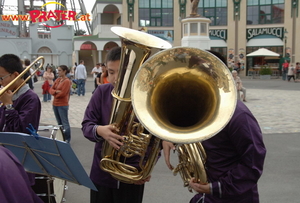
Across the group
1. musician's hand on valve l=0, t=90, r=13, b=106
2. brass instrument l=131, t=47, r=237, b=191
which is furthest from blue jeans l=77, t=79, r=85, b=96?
brass instrument l=131, t=47, r=237, b=191

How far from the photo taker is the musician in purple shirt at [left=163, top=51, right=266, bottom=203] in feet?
6.28

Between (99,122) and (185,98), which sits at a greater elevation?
(185,98)

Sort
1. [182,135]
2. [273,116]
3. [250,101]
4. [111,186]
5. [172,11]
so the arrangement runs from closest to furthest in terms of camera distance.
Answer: [182,135] → [111,186] → [273,116] → [250,101] → [172,11]

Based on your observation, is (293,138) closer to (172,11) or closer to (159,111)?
(159,111)

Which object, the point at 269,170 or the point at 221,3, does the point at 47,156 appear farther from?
the point at 221,3

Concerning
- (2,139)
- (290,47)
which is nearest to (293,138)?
(2,139)

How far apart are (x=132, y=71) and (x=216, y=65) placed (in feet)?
1.94

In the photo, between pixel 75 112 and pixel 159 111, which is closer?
pixel 159 111

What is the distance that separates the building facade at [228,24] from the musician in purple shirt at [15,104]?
29843 millimetres

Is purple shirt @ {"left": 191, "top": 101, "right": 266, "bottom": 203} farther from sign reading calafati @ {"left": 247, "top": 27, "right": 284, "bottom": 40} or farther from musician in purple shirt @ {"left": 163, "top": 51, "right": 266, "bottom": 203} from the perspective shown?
sign reading calafati @ {"left": 247, "top": 27, "right": 284, "bottom": 40}

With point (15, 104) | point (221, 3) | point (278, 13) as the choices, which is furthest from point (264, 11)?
point (15, 104)

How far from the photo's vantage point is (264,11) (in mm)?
34031

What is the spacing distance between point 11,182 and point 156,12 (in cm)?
3671

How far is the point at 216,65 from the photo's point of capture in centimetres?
193
